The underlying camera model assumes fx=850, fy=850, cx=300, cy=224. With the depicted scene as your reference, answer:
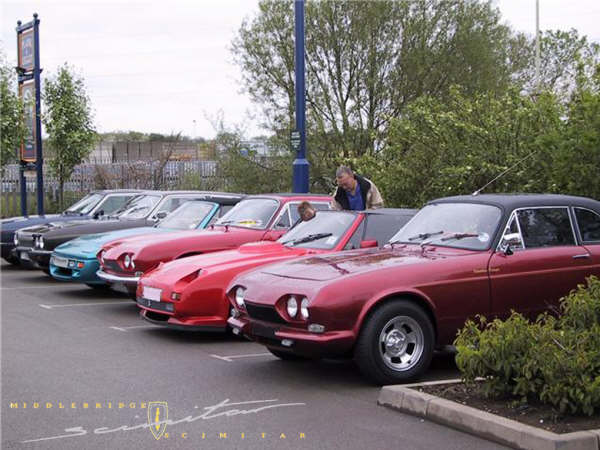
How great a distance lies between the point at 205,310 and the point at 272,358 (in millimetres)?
1103

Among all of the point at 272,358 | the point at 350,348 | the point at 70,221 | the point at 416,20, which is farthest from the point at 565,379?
the point at 416,20

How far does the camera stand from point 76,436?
18.7 ft

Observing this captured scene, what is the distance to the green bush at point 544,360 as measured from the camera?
18.0 feet

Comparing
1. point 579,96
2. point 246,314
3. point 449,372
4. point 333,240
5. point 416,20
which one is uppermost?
point 416,20

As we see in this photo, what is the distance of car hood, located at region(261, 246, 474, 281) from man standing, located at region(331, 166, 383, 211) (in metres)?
3.02

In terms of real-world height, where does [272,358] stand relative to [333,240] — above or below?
below

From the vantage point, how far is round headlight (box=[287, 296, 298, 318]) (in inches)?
275

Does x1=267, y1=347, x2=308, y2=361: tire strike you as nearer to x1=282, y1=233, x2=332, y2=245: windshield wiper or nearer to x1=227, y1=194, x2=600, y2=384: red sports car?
x1=227, y1=194, x2=600, y2=384: red sports car

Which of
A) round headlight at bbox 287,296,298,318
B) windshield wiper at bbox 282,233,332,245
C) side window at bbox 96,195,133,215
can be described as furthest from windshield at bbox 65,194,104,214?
round headlight at bbox 287,296,298,318

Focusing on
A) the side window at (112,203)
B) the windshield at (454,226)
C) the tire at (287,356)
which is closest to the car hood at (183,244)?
the tire at (287,356)

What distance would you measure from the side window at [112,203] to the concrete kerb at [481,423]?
38.4ft

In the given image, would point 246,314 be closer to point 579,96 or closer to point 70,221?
point 579,96

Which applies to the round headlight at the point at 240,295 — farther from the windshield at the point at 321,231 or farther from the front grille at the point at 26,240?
the front grille at the point at 26,240

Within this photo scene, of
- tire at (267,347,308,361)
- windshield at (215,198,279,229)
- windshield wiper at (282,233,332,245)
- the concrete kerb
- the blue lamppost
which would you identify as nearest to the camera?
the concrete kerb
